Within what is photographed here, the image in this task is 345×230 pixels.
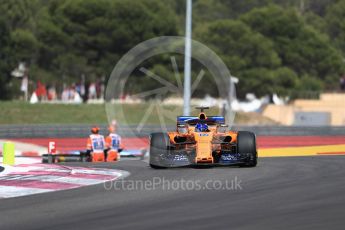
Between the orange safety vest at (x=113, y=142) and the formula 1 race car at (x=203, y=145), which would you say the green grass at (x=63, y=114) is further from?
the formula 1 race car at (x=203, y=145)

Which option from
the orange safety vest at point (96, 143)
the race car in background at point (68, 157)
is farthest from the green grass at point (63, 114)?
the orange safety vest at point (96, 143)

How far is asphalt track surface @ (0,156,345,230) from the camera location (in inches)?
360

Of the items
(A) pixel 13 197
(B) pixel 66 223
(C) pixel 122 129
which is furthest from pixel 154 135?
(C) pixel 122 129

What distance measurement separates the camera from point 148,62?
59969 mm

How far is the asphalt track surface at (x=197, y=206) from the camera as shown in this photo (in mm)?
9141

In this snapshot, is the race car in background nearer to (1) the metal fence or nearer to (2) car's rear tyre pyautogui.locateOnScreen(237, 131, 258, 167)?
(2) car's rear tyre pyautogui.locateOnScreen(237, 131, 258, 167)

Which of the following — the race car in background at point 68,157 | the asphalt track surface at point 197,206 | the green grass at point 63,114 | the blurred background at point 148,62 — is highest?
the blurred background at point 148,62

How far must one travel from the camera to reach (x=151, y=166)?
17234 millimetres

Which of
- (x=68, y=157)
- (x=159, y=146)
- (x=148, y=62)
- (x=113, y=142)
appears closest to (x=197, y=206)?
(x=159, y=146)

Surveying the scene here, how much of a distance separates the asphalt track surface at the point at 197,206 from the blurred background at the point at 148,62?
3560 cm

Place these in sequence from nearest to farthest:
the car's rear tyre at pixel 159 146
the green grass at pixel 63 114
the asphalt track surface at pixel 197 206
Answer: the asphalt track surface at pixel 197 206 < the car's rear tyre at pixel 159 146 < the green grass at pixel 63 114

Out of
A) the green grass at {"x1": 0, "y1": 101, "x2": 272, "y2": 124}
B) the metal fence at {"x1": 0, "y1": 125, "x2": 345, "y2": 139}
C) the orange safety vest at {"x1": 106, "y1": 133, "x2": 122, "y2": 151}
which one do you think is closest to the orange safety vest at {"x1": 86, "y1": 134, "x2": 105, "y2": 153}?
the orange safety vest at {"x1": 106, "y1": 133, "x2": 122, "y2": 151}

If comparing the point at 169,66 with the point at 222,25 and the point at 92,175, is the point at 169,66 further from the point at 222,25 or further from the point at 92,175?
the point at 92,175

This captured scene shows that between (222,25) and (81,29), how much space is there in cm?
1118
